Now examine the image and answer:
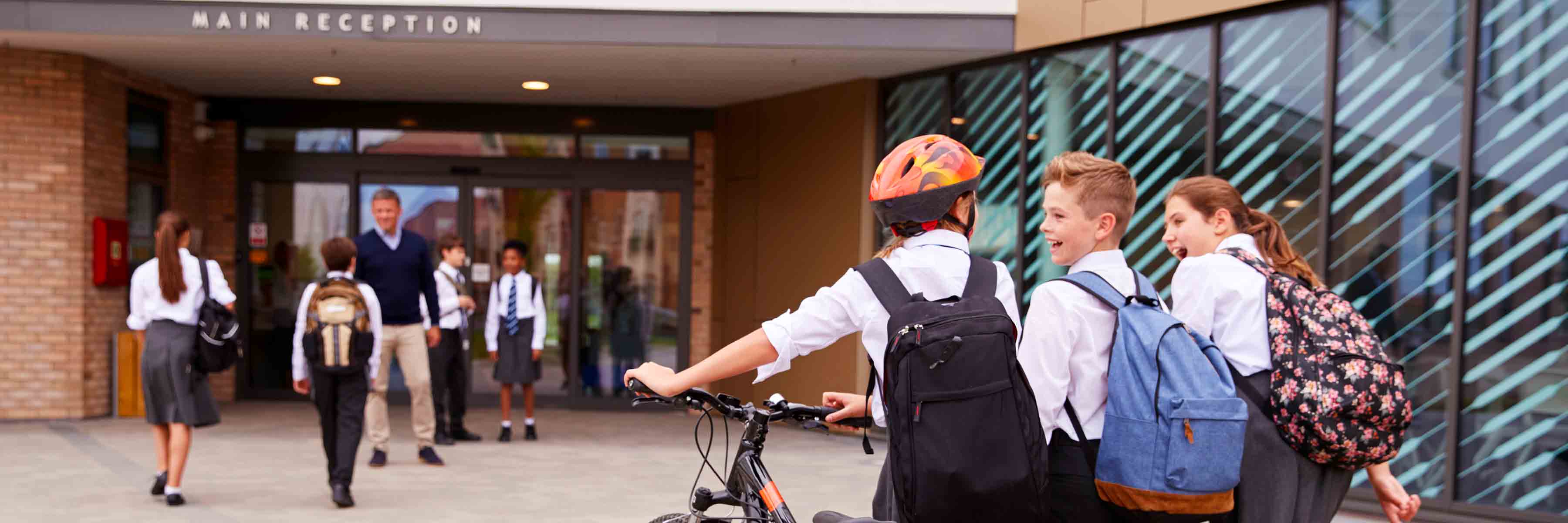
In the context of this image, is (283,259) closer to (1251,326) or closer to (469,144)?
(469,144)

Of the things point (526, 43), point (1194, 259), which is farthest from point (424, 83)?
point (1194, 259)

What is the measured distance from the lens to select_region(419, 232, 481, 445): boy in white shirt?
9203 mm

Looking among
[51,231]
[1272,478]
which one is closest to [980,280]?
[1272,478]

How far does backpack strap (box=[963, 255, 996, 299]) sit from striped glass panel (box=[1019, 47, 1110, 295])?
6.44m

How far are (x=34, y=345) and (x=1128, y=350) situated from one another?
1020 centimetres

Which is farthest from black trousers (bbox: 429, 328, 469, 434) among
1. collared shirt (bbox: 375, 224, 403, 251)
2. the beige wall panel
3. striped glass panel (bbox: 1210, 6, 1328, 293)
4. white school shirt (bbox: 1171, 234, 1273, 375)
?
white school shirt (bbox: 1171, 234, 1273, 375)

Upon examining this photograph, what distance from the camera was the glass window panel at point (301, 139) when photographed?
487 inches

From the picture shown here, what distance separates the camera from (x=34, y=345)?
9.94 meters

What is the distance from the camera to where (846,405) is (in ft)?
Answer: 9.24

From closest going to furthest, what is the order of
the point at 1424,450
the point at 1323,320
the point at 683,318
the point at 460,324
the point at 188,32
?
1. the point at 1323,320
2. the point at 1424,450
3. the point at 188,32
4. the point at 460,324
5. the point at 683,318

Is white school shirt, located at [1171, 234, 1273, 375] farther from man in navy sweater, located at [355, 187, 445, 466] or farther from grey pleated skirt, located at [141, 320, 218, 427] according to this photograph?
man in navy sweater, located at [355, 187, 445, 466]

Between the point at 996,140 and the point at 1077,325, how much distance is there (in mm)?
7317

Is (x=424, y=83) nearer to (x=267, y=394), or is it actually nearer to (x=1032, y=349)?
(x=267, y=394)

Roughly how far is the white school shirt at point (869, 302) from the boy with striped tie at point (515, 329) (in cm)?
765
